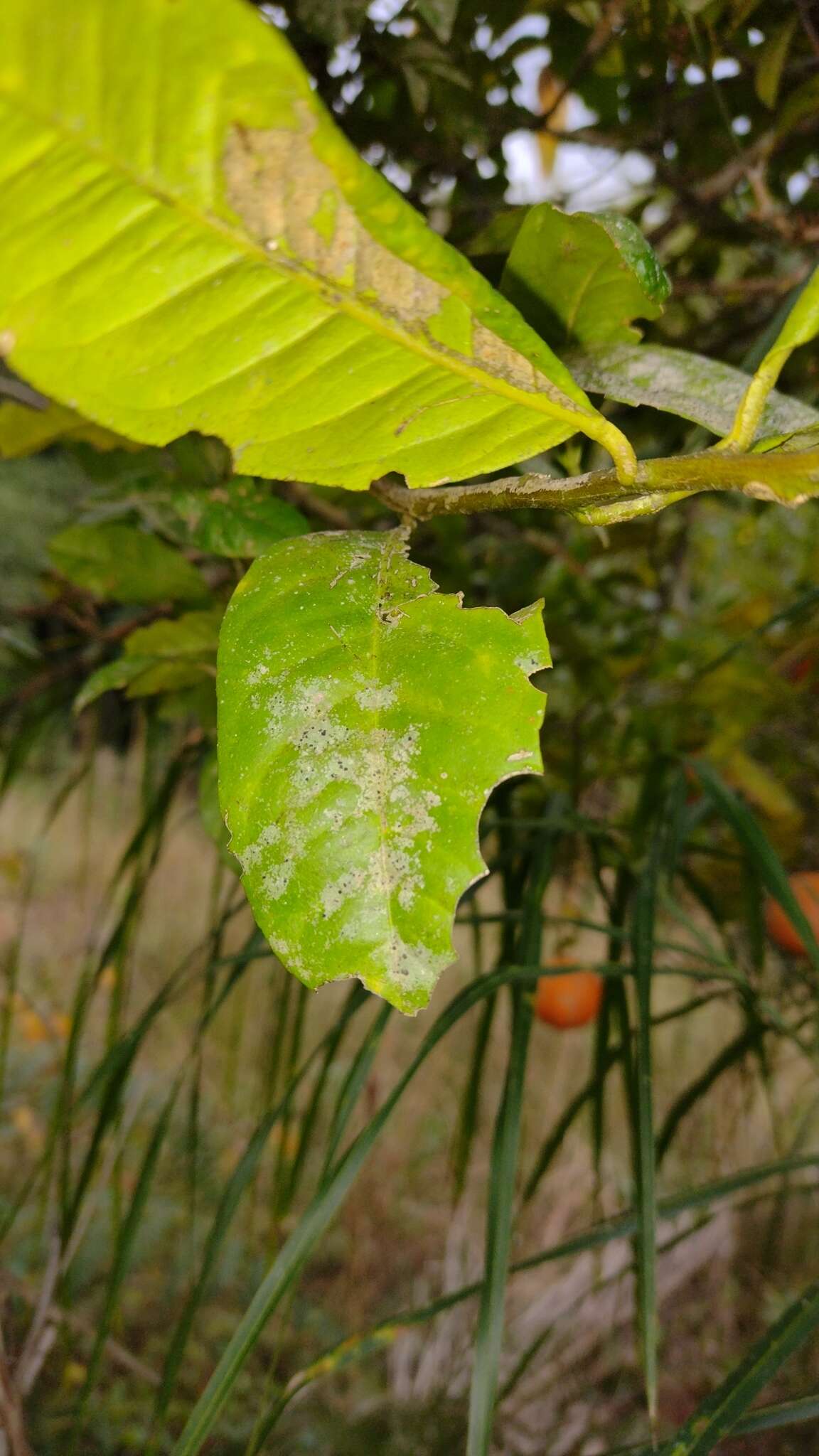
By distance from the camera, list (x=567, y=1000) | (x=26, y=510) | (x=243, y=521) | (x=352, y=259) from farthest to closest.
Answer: (x=26, y=510) < (x=567, y=1000) < (x=243, y=521) < (x=352, y=259)

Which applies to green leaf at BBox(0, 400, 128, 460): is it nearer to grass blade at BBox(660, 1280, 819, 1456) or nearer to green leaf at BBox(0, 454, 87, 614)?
grass blade at BBox(660, 1280, 819, 1456)

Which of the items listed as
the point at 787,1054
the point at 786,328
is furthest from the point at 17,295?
the point at 787,1054

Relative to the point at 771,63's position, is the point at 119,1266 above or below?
below

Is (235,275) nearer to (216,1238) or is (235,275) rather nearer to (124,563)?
(124,563)

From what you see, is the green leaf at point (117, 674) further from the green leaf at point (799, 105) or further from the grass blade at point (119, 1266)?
the green leaf at point (799, 105)

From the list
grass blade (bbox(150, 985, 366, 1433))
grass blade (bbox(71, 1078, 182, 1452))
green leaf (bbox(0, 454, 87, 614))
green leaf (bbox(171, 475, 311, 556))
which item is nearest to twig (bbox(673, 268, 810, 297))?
green leaf (bbox(171, 475, 311, 556))

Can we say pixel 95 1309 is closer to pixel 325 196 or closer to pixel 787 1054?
pixel 787 1054

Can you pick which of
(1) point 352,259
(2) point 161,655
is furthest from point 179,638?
(1) point 352,259
